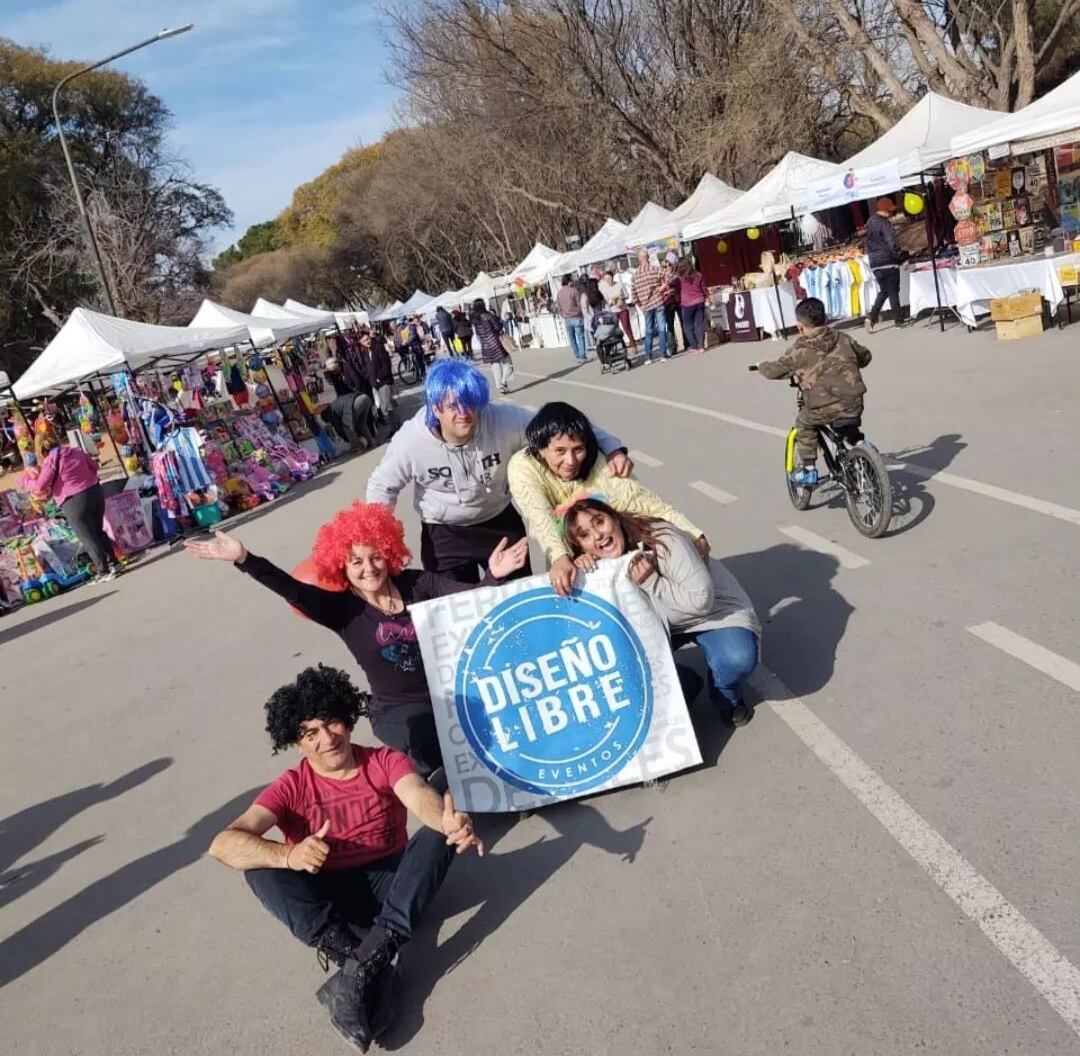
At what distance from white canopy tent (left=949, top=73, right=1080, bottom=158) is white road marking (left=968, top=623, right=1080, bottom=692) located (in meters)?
9.36

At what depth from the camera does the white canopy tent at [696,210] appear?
2200cm

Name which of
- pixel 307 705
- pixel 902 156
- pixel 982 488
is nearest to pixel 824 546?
pixel 982 488

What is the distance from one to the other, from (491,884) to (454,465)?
1913 mm

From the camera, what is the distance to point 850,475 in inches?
261

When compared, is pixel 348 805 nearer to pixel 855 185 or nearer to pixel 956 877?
pixel 956 877

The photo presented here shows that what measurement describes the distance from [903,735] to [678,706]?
2.90 feet

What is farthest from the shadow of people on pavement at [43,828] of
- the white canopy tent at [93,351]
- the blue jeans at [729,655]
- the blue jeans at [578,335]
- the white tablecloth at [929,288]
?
the blue jeans at [578,335]

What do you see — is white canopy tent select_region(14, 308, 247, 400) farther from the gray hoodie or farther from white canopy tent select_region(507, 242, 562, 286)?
white canopy tent select_region(507, 242, 562, 286)

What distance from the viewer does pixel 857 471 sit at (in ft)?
21.5

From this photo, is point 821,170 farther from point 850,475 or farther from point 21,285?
point 21,285

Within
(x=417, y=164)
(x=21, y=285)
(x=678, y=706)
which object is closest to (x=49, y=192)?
(x=21, y=285)

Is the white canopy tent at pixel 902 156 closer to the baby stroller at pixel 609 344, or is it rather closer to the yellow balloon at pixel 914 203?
the yellow balloon at pixel 914 203

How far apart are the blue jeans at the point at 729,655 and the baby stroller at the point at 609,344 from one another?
15.6 metres

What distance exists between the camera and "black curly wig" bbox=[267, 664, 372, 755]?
134 inches
